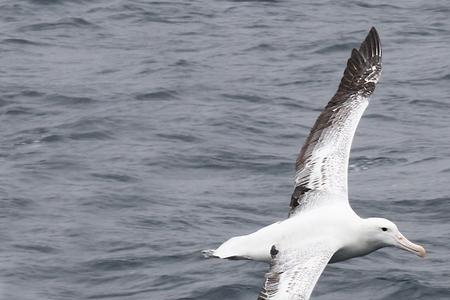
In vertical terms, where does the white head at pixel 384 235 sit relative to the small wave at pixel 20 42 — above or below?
above

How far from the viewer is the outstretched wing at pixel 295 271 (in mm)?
12047

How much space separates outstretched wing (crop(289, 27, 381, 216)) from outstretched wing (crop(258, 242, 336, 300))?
99cm

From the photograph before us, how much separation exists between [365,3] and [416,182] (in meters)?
11.3

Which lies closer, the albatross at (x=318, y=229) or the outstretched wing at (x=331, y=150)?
the albatross at (x=318, y=229)

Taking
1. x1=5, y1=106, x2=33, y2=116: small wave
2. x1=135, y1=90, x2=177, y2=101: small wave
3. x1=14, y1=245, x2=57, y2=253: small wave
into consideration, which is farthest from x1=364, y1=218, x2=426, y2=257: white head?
x1=135, y1=90, x2=177, y2=101: small wave

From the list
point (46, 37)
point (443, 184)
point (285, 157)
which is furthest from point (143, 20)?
point (443, 184)

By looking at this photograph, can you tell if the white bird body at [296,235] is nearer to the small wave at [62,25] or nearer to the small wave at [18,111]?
the small wave at [18,111]

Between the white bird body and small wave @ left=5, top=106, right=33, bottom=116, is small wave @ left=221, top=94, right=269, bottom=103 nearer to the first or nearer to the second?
small wave @ left=5, top=106, right=33, bottom=116

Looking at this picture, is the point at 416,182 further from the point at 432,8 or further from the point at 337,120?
the point at 432,8

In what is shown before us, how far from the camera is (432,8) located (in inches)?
1102

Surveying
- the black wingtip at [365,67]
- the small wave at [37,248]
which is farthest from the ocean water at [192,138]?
the black wingtip at [365,67]

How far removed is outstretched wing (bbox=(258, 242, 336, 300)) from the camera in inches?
474

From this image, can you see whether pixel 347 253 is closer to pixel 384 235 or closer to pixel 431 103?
pixel 384 235

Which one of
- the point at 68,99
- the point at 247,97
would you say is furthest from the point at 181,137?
the point at 68,99
